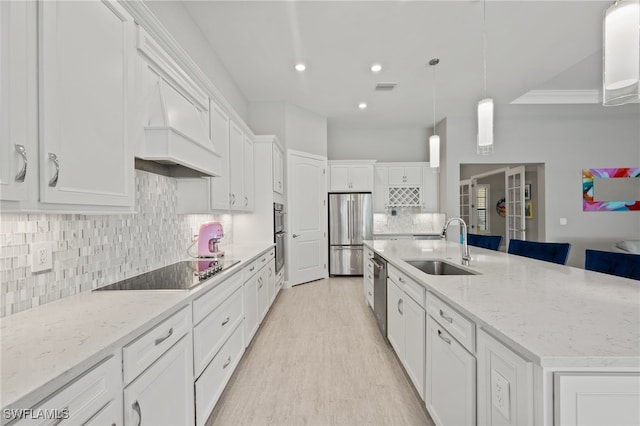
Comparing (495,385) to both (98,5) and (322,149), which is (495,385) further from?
(322,149)

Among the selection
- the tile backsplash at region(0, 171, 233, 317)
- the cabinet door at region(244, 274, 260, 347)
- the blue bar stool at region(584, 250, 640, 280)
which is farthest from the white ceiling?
the cabinet door at region(244, 274, 260, 347)

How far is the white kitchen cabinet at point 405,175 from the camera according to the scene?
6410 mm

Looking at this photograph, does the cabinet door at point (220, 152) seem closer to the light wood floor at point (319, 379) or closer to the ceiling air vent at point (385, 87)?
the light wood floor at point (319, 379)

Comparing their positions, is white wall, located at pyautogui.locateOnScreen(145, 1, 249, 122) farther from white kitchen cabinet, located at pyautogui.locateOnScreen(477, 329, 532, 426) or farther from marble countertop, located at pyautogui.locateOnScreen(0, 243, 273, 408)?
white kitchen cabinet, located at pyautogui.locateOnScreen(477, 329, 532, 426)

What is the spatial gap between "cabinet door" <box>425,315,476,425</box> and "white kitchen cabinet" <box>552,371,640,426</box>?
385 millimetres

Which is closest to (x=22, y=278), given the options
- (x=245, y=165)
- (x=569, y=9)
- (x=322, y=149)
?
(x=245, y=165)

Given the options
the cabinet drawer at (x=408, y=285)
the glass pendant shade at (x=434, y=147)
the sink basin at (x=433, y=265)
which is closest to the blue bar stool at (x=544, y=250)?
the sink basin at (x=433, y=265)

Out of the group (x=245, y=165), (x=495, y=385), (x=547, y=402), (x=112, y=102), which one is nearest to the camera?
(x=547, y=402)

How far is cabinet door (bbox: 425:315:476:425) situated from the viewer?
1.22 metres

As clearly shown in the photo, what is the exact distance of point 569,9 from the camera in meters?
2.87

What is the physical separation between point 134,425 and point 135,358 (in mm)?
237

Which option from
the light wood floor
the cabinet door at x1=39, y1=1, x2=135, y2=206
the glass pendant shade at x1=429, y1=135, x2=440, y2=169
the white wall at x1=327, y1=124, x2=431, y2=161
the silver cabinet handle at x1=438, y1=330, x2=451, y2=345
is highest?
the white wall at x1=327, y1=124, x2=431, y2=161

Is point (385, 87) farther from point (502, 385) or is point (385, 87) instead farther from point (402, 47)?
point (502, 385)

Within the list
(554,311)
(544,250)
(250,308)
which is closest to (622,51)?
(554,311)
